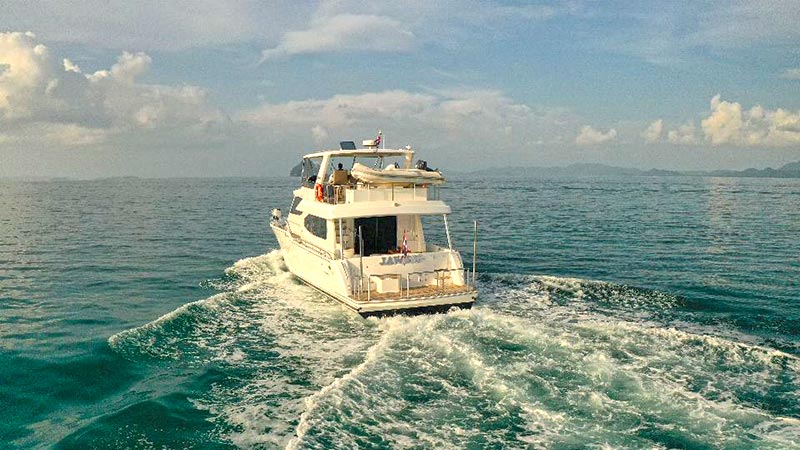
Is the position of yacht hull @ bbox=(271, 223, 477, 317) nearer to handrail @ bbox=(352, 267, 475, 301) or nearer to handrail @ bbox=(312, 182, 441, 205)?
handrail @ bbox=(352, 267, 475, 301)

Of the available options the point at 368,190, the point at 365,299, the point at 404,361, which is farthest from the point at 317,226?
the point at 404,361

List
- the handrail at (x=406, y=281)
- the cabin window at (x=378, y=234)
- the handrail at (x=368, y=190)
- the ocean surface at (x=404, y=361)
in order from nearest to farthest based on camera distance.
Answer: the ocean surface at (x=404, y=361), the handrail at (x=406, y=281), the handrail at (x=368, y=190), the cabin window at (x=378, y=234)

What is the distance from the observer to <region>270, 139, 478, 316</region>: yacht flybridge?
15.1m

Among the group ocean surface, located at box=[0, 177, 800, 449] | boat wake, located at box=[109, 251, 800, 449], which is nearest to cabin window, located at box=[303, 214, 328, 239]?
ocean surface, located at box=[0, 177, 800, 449]

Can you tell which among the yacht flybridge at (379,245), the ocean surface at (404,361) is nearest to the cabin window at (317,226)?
the yacht flybridge at (379,245)

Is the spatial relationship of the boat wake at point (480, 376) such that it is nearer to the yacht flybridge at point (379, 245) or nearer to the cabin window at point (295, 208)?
the yacht flybridge at point (379, 245)

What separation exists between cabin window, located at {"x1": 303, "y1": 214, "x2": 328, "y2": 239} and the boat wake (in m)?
2.98

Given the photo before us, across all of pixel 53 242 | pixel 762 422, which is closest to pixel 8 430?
pixel 762 422

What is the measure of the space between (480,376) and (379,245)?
808 centimetres

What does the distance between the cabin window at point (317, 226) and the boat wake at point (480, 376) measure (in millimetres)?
2979

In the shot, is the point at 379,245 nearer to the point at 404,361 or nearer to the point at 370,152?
the point at 370,152

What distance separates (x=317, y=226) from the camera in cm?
1903

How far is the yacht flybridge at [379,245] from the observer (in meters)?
15.1

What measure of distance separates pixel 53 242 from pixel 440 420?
30.7 m
